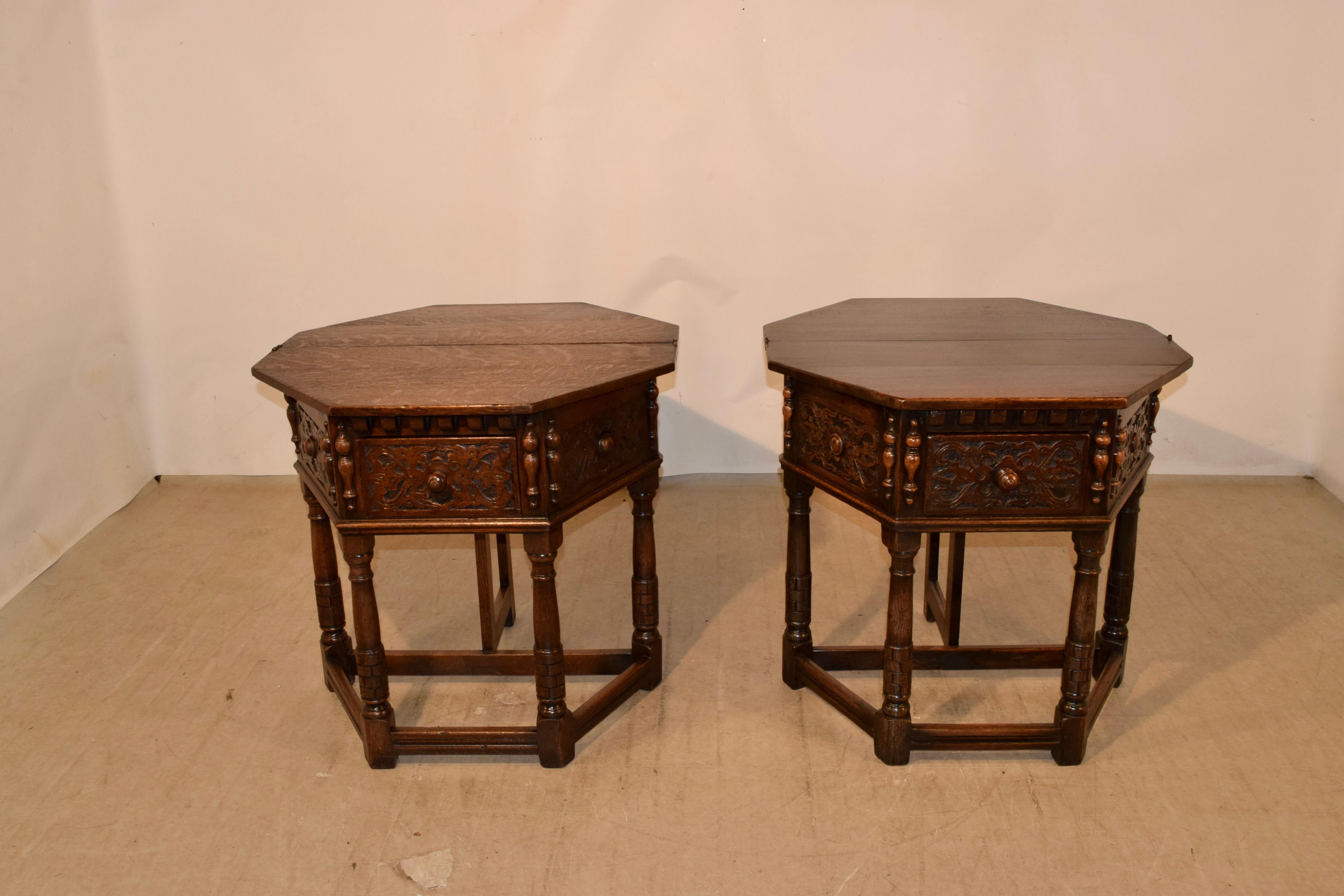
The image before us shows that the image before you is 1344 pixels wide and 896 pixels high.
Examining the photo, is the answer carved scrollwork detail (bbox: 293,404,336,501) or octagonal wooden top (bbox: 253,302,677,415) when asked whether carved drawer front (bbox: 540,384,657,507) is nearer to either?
octagonal wooden top (bbox: 253,302,677,415)

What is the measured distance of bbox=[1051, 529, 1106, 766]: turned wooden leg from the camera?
242cm

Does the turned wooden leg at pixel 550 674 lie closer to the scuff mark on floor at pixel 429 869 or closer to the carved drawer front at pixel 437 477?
the carved drawer front at pixel 437 477

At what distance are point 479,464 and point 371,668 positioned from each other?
683 mm

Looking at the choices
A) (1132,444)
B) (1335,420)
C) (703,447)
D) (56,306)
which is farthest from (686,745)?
(1335,420)

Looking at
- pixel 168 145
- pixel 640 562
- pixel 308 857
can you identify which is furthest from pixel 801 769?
pixel 168 145

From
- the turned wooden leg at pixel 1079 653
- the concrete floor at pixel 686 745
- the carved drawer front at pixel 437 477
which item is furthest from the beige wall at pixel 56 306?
the turned wooden leg at pixel 1079 653

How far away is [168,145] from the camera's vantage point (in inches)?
180

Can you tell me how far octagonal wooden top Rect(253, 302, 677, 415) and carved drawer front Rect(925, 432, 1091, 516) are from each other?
711 mm

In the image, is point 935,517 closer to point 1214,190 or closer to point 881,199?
point 881,199

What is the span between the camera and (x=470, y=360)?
8.68 feet

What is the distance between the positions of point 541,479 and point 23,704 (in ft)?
6.07

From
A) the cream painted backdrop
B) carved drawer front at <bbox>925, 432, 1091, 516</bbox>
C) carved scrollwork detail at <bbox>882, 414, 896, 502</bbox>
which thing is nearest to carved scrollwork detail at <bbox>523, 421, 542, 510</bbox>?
carved scrollwork detail at <bbox>882, 414, 896, 502</bbox>

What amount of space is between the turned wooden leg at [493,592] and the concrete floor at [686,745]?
10cm

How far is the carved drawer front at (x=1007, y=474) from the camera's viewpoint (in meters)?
2.28
